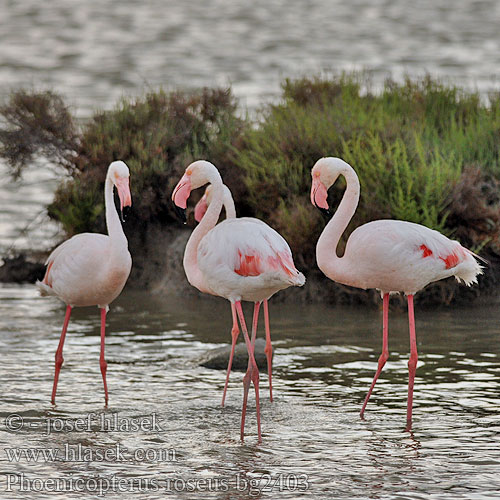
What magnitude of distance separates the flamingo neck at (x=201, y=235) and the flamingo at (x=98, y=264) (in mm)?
449

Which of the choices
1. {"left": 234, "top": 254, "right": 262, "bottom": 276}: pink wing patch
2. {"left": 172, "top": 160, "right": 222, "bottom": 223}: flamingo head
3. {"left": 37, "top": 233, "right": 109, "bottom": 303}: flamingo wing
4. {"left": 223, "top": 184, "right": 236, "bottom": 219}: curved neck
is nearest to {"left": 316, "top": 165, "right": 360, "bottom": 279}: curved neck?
{"left": 234, "top": 254, "right": 262, "bottom": 276}: pink wing patch

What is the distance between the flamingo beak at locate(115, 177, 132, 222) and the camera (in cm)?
740

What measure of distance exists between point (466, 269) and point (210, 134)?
604 cm

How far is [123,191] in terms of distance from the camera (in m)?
7.48

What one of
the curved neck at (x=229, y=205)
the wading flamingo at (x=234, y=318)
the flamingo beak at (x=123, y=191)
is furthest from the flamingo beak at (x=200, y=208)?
the flamingo beak at (x=123, y=191)

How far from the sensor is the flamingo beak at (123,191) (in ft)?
24.3

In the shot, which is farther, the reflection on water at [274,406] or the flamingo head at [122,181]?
the flamingo head at [122,181]

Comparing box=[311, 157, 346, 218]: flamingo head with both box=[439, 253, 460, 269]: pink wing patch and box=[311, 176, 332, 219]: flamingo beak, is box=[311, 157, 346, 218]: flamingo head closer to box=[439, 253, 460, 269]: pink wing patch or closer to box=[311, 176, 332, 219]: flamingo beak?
box=[311, 176, 332, 219]: flamingo beak

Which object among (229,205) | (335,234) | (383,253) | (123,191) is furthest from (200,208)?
(383,253)

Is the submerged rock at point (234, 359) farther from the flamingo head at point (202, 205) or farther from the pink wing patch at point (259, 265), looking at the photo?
the pink wing patch at point (259, 265)

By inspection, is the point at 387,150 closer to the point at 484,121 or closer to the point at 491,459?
the point at 484,121

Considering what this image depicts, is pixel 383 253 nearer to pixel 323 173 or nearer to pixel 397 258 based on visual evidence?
pixel 397 258

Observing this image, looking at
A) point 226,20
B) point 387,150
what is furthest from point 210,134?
point 226,20

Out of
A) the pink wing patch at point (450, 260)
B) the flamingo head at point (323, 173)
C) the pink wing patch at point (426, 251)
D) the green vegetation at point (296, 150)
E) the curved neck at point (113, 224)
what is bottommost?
the pink wing patch at point (450, 260)
